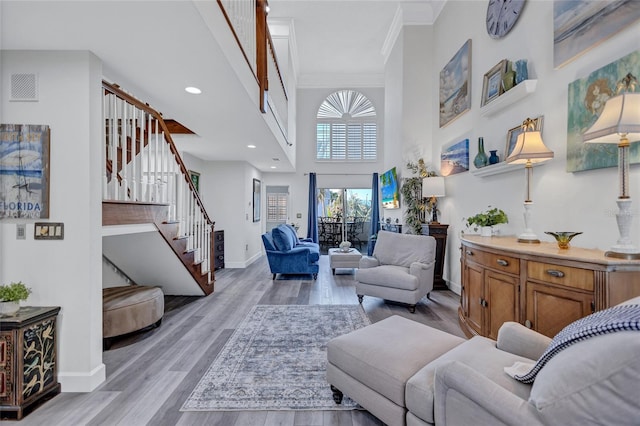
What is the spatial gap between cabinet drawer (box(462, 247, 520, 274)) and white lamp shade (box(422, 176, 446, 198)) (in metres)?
1.82

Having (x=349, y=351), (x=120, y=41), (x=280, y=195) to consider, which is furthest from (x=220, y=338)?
(x=280, y=195)

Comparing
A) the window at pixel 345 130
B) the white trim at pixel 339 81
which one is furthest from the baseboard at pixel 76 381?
the white trim at pixel 339 81

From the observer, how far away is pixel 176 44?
2021 mm

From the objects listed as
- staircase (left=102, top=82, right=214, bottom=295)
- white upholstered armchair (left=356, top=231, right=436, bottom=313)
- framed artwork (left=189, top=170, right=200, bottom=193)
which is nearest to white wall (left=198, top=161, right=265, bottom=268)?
framed artwork (left=189, top=170, right=200, bottom=193)

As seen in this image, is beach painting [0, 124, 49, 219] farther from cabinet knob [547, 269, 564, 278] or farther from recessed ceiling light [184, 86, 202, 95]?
cabinet knob [547, 269, 564, 278]

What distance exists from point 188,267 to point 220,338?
1.26 metres

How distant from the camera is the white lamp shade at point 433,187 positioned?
455cm

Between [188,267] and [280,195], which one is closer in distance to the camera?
[188,267]

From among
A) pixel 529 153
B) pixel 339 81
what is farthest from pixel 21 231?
pixel 339 81

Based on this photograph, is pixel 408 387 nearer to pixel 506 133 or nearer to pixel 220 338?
pixel 220 338

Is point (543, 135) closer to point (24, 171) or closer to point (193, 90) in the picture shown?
point (193, 90)

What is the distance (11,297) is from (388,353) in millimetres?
2439

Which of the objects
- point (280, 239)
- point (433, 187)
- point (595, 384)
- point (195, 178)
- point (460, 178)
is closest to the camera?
point (595, 384)

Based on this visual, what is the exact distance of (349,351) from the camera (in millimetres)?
1751
